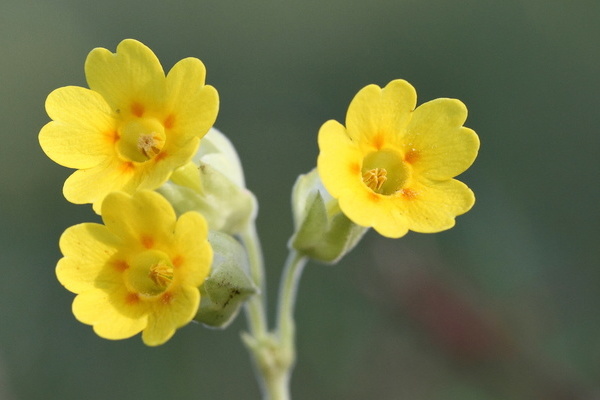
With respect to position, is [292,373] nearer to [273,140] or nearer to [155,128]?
[273,140]

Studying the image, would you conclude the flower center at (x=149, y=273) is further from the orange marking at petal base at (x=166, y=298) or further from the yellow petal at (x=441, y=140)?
the yellow petal at (x=441, y=140)

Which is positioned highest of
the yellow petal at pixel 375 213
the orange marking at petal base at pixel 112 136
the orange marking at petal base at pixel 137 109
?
the yellow petal at pixel 375 213

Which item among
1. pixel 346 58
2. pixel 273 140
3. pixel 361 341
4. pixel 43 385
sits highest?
pixel 346 58

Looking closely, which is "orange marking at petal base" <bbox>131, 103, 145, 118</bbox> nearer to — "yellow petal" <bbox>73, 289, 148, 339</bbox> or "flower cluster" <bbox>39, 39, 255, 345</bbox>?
"flower cluster" <bbox>39, 39, 255, 345</bbox>

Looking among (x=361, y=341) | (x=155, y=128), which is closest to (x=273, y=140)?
(x=361, y=341)

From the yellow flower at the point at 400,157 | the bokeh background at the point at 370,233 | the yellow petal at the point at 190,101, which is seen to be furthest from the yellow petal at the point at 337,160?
the bokeh background at the point at 370,233

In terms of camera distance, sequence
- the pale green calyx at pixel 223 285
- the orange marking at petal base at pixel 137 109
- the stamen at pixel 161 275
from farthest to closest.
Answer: the orange marking at petal base at pixel 137 109
the pale green calyx at pixel 223 285
the stamen at pixel 161 275
